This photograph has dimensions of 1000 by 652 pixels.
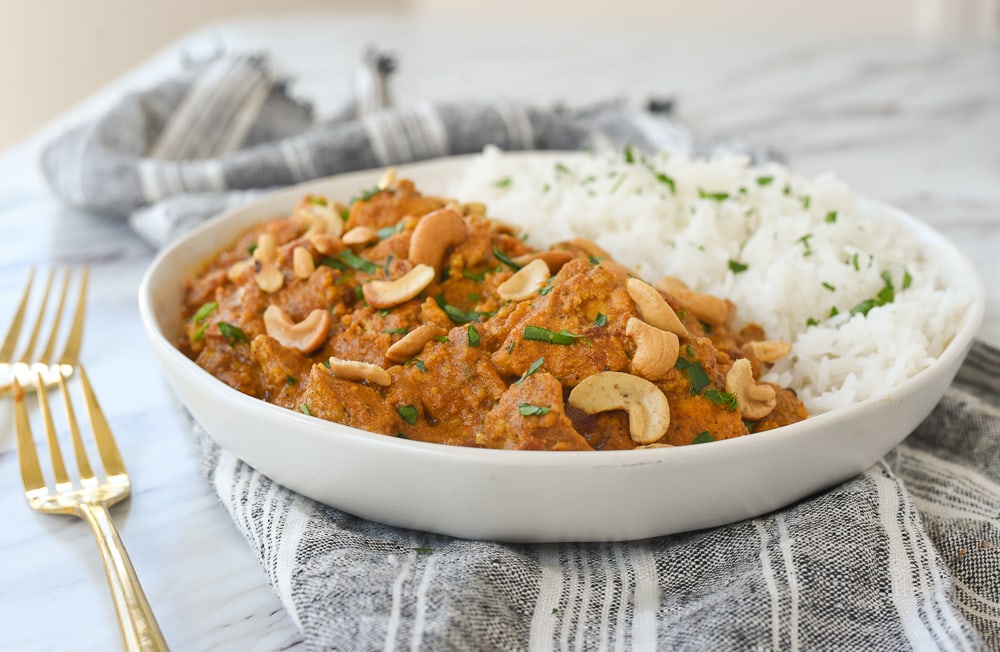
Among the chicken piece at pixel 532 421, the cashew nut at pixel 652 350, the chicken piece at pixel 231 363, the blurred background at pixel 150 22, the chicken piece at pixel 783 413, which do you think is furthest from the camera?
the blurred background at pixel 150 22

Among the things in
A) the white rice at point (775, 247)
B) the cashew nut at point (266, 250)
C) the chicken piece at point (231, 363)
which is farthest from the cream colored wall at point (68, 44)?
the chicken piece at point (231, 363)

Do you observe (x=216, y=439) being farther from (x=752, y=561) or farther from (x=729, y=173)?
(x=729, y=173)

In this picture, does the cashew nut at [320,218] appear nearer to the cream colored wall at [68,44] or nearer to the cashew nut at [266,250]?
the cashew nut at [266,250]

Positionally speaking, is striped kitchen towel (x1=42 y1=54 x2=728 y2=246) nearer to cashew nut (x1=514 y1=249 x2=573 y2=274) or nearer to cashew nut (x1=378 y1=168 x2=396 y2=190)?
cashew nut (x1=378 y1=168 x2=396 y2=190)

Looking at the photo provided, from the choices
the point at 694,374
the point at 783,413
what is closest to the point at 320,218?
the point at 694,374

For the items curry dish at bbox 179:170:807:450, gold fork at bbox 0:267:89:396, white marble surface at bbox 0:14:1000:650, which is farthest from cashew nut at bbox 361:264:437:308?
gold fork at bbox 0:267:89:396

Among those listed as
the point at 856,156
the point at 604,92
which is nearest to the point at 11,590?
the point at 856,156

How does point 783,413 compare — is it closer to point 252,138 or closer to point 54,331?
point 54,331
